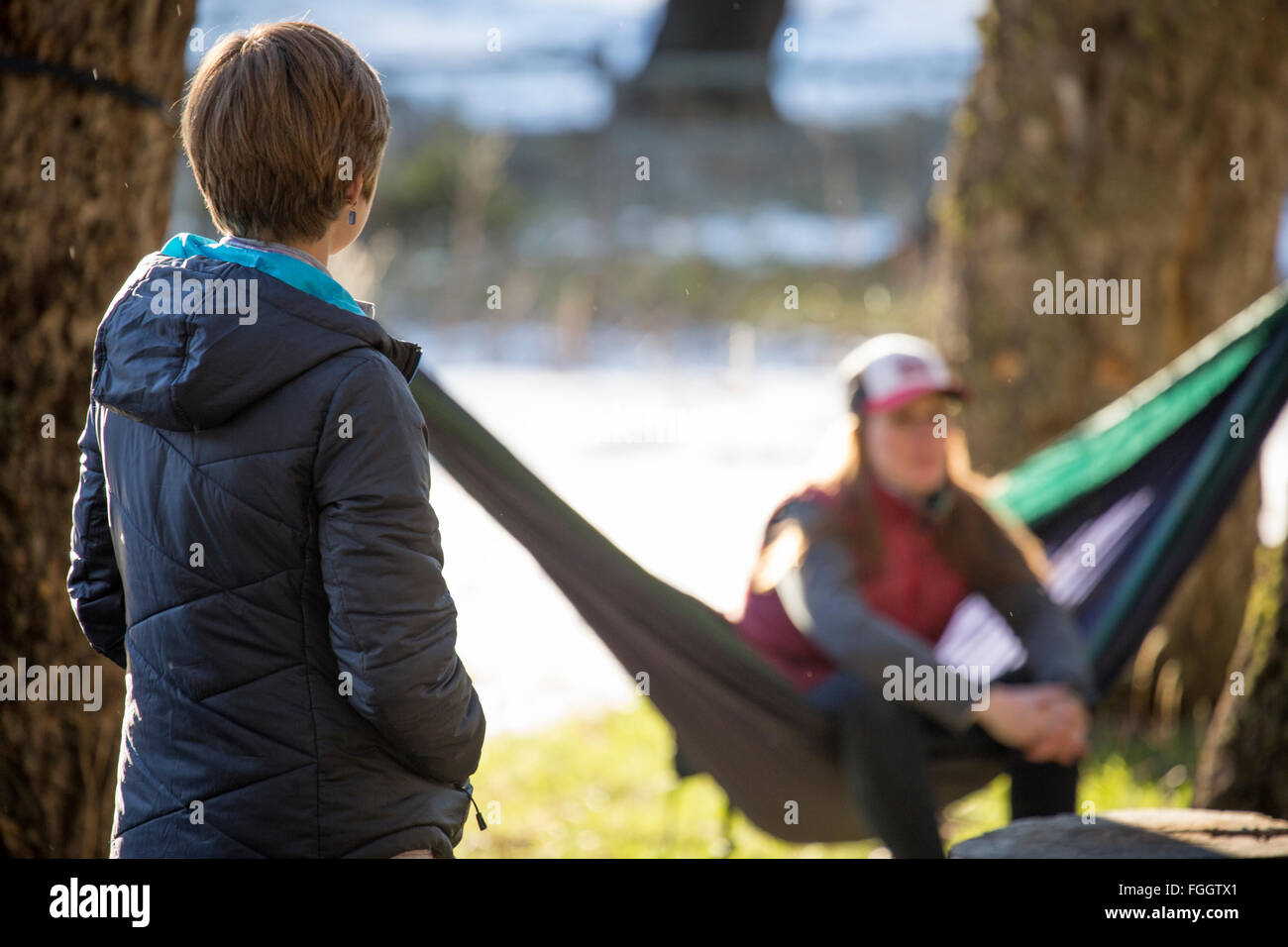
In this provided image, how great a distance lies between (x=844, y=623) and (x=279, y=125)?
1398 millimetres

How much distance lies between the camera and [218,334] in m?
1.09

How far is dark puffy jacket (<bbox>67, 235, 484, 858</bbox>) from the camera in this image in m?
1.10

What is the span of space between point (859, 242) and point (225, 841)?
10006mm

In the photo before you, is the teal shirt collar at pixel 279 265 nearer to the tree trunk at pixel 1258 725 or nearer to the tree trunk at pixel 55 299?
the tree trunk at pixel 55 299

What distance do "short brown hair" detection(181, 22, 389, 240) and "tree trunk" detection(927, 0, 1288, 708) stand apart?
8.27 feet

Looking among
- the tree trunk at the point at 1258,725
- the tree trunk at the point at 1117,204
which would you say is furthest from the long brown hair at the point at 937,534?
the tree trunk at the point at 1117,204

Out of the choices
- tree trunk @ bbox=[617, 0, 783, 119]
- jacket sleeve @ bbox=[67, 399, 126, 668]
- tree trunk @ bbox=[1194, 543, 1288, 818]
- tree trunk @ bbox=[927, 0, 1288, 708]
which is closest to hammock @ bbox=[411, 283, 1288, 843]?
tree trunk @ bbox=[1194, 543, 1288, 818]

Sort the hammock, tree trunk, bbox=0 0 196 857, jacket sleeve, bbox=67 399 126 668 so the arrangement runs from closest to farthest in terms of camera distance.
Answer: jacket sleeve, bbox=67 399 126 668, tree trunk, bbox=0 0 196 857, the hammock

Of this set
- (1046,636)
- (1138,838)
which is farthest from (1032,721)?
(1138,838)

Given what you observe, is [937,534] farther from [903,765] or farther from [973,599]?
[903,765]

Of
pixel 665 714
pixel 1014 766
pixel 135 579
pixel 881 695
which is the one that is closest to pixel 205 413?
pixel 135 579

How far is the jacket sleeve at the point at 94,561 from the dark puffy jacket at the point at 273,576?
6 centimetres

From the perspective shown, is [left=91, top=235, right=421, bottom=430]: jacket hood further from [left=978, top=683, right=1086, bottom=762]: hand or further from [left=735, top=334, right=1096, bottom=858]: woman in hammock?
[left=978, top=683, right=1086, bottom=762]: hand

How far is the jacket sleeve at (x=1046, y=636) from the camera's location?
230cm
